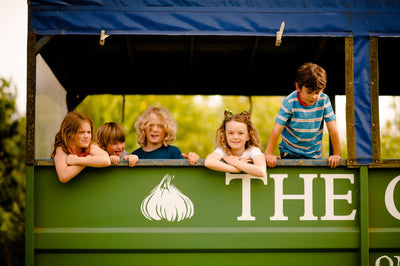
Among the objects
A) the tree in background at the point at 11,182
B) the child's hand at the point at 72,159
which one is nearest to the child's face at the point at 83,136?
the child's hand at the point at 72,159

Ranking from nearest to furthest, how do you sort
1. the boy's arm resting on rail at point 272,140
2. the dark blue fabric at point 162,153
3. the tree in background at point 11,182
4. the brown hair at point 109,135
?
the boy's arm resting on rail at point 272,140 → the dark blue fabric at point 162,153 → the brown hair at point 109,135 → the tree in background at point 11,182

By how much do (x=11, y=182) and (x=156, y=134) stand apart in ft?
35.4

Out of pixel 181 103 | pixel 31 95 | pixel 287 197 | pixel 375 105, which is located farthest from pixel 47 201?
pixel 181 103

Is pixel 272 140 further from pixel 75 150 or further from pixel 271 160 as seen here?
pixel 75 150

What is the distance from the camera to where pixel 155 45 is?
488cm

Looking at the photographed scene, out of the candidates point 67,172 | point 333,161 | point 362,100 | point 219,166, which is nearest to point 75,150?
point 67,172

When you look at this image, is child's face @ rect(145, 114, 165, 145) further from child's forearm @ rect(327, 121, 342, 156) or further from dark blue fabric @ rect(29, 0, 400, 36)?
child's forearm @ rect(327, 121, 342, 156)

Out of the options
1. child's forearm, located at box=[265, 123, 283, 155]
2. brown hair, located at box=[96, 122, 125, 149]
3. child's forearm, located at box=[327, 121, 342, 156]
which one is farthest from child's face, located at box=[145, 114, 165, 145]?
child's forearm, located at box=[327, 121, 342, 156]

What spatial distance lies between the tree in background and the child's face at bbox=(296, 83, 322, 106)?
10.7 meters

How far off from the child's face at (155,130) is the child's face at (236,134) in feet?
2.21

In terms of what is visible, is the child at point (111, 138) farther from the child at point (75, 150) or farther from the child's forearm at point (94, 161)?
the child's forearm at point (94, 161)

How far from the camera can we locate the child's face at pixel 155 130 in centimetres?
366

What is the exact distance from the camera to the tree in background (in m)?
12.1

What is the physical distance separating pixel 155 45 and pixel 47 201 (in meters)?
2.45
